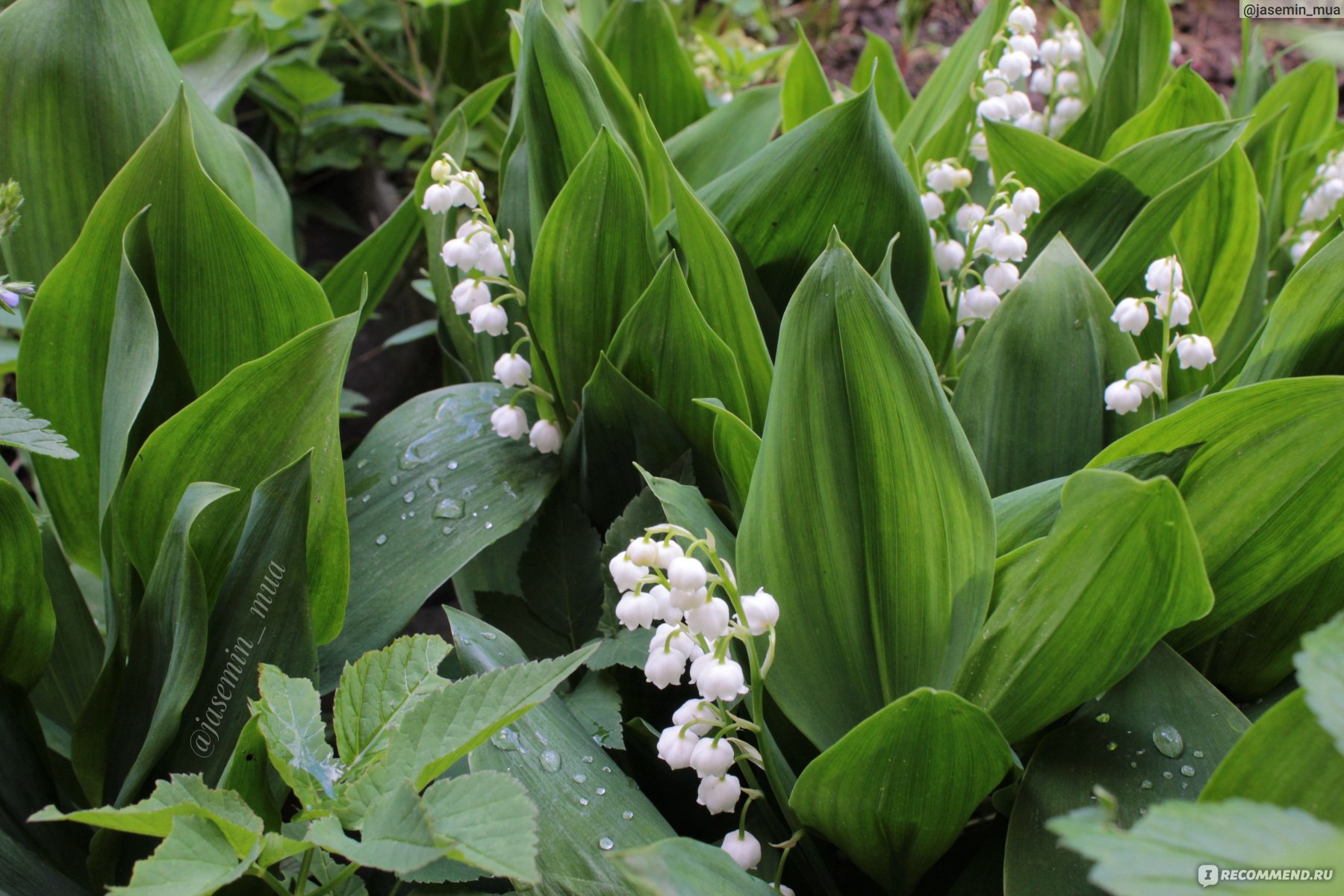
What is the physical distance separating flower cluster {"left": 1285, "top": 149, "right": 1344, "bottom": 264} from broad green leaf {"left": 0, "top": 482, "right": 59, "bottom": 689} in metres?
1.70

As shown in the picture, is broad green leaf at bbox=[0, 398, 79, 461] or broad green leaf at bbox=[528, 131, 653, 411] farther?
broad green leaf at bbox=[528, 131, 653, 411]

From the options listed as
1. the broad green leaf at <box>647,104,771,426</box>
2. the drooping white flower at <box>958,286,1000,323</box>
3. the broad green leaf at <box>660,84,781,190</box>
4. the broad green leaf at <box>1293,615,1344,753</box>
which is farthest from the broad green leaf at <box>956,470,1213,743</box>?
the broad green leaf at <box>660,84,781,190</box>

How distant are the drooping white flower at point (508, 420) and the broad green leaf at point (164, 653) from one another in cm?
39

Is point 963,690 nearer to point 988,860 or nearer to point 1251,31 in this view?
point 988,860

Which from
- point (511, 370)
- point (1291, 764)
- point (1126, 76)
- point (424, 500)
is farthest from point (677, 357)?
point (1126, 76)

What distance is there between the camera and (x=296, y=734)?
0.74 m

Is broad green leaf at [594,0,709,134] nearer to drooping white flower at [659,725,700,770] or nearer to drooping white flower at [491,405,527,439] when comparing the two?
drooping white flower at [491,405,527,439]

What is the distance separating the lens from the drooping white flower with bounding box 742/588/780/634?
73 cm

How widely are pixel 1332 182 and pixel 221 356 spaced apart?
5.39 ft

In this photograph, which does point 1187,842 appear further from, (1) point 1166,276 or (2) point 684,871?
(1) point 1166,276

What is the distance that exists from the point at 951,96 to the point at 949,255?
386 millimetres

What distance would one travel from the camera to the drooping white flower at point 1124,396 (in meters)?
1.03

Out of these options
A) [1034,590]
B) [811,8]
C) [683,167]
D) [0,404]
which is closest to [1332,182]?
[683,167]

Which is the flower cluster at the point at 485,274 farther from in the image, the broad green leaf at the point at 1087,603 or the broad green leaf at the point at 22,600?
the broad green leaf at the point at 1087,603
